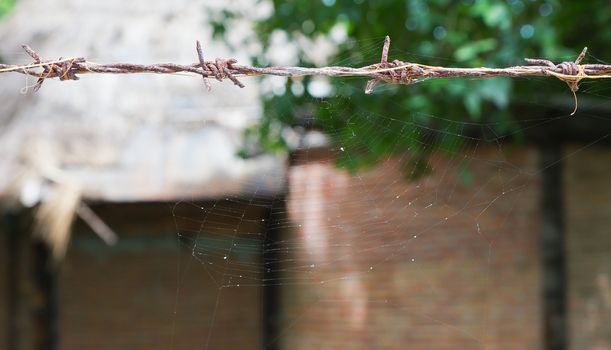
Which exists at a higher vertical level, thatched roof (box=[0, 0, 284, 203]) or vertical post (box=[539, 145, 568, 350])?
thatched roof (box=[0, 0, 284, 203])

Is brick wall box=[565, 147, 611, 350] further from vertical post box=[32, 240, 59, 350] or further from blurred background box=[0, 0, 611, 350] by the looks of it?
vertical post box=[32, 240, 59, 350]

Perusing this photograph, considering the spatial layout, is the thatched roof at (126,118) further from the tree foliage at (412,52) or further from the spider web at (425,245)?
the tree foliage at (412,52)

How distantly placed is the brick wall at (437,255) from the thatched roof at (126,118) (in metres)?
→ 0.78

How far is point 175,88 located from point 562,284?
11.7 feet

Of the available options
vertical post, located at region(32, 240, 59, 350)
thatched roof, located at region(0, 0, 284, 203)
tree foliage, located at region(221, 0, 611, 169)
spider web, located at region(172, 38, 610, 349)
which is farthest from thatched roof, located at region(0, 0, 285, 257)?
tree foliage, located at region(221, 0, 611, 169)

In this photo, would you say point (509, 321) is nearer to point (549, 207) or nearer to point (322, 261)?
point (549, 207)

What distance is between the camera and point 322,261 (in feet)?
19.5

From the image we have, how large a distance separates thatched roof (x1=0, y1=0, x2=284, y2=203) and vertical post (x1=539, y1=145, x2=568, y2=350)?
1921 millimetres

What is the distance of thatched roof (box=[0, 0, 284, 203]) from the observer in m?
5.96

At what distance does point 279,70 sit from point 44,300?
224 inches

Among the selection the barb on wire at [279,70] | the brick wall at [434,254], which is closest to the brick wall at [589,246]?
the brick wall at [434,254]

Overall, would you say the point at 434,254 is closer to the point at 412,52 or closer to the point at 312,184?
the point at 312,184

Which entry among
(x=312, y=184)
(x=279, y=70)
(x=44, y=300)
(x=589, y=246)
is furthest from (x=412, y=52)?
(x=44, y=300)

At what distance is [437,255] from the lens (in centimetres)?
552
